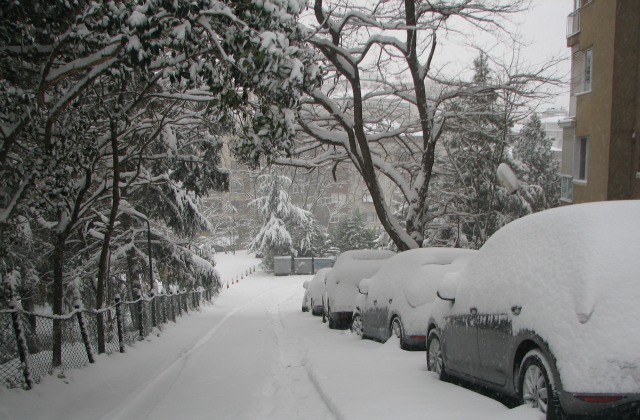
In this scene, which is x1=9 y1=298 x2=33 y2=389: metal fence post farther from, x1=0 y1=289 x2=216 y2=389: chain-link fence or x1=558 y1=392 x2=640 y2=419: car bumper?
x1=558 y1=392 x2=640 y2=419: car bumper

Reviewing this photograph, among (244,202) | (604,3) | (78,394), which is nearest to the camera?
(78,394)

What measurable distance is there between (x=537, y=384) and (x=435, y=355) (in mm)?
3088

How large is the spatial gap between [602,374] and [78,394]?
265 inches

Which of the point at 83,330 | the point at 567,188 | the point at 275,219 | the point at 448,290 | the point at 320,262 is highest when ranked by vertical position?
the point at 567,188

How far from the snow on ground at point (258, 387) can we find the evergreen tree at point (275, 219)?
4157cm

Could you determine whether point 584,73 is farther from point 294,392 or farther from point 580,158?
point 294,392

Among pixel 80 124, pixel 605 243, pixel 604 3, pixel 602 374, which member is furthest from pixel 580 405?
pixel 604 3

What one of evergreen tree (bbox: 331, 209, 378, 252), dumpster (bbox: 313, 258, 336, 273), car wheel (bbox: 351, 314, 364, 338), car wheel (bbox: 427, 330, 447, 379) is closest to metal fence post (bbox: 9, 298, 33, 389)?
car wheel (bbox: 427, 330, 447, 379)

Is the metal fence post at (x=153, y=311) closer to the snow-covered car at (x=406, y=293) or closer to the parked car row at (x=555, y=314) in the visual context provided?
the snow-covered car at (x=406, y=293)

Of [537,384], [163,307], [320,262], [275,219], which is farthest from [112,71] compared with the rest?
[320,262]

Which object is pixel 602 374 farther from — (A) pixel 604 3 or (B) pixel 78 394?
(A) pixel 604 3

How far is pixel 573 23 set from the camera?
2400cm

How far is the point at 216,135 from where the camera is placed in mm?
14875

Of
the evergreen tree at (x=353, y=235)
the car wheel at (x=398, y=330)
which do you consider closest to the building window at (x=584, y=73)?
the car wheel at (x=398, y=330)
